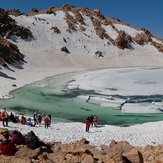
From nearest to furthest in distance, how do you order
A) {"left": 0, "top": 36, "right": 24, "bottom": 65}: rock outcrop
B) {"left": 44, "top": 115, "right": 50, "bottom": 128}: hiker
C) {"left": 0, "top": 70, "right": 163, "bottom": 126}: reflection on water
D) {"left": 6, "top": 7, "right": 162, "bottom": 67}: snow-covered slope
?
1. {"left": 44, "top": 115, "right": 50, "bottom": 128}: hiker
2. {"left": 0, "top": 70, "right": 163, "bottom": 126}: reflection on water
3. {"left": 0, "top": 36, "right": 24, "bottom": 65}: rock outcrop
4. {"left": 6, "top": 7, "right": 162, "bottom": 67}: snow-covered slope

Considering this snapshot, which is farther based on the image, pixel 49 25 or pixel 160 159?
pixel 49 25

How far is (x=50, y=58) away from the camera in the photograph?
78.2m

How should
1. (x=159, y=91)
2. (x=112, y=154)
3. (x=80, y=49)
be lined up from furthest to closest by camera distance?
(x=80, y=49), (x=159, y=91), (x=112, y=154)

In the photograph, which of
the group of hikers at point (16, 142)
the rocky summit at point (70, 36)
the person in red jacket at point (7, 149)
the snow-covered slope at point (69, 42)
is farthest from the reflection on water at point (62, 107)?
the snow-covered slope at point (69, 42)

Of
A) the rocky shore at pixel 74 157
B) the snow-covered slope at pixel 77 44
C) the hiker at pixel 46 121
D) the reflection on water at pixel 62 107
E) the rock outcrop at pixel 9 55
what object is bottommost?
the rocky shore at pixel 74 157

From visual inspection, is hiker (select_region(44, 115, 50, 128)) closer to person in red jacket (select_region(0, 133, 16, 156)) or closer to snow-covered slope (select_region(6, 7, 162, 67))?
person in red jacket (select_region(0, 133, 16, 156))

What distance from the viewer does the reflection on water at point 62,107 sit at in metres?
32.0

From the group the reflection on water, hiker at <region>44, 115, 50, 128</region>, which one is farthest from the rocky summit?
hiker at <region>44, 115, 50, 128</region>

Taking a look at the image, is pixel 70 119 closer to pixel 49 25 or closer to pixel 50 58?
pixel 50 58

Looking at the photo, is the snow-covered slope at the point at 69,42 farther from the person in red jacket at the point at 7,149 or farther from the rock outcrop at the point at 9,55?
the person in red jacket at the point at 7,149

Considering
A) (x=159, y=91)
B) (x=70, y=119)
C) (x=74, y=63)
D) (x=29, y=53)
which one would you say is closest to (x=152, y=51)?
(x=74, y=63)

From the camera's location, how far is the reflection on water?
3195 centimetres

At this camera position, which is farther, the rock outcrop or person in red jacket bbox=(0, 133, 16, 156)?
the rock outcrop

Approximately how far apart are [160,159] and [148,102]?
23771 millimetres
